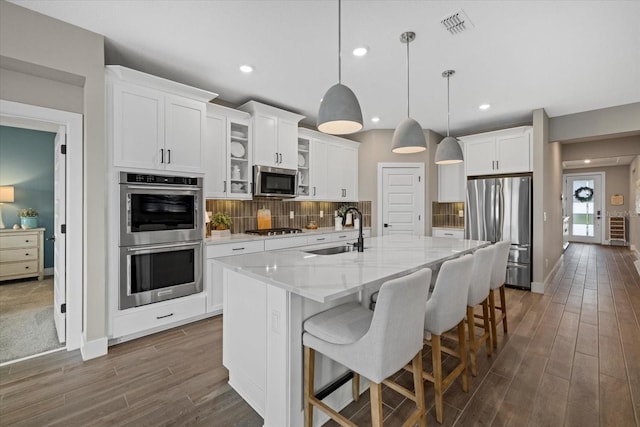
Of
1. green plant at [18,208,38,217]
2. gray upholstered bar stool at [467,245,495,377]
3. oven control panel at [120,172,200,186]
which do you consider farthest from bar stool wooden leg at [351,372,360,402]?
green plant at [18,208,38,217]

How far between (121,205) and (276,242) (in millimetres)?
1795

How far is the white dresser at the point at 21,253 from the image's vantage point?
14.9 feet

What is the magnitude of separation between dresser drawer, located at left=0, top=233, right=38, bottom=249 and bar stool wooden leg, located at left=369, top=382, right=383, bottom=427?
19.5 ft

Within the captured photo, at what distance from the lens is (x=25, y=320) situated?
3.21 metres

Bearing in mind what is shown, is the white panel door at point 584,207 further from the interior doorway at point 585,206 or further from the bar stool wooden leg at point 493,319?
the bar stool wooden leg at point 493,319

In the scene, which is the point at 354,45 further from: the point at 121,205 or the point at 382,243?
the point at 121,205

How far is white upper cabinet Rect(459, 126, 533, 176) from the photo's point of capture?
459 centimetres

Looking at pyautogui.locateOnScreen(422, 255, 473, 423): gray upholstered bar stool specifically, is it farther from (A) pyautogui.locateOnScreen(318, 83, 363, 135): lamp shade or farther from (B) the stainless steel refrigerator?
(B) the stainless steel refrigerator

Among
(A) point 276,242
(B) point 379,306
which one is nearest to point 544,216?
(A) point 276,242

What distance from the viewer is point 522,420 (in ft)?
5.81

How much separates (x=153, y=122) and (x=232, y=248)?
5.06ft

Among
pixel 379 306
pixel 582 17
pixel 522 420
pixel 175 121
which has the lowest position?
pixel 522 420

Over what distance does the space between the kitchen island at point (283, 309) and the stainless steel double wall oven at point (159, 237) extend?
122cm

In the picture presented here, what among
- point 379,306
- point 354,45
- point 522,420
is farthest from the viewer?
point 354,45
